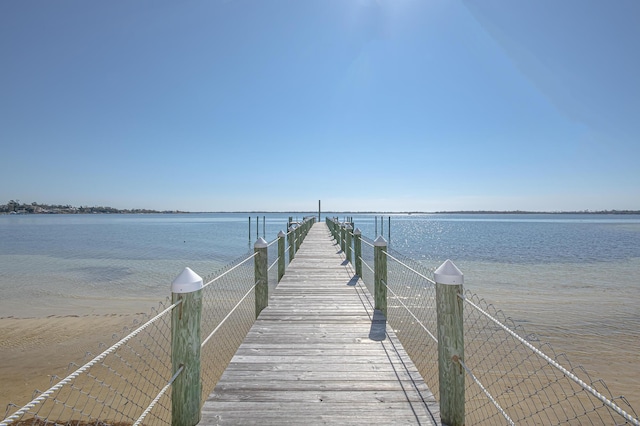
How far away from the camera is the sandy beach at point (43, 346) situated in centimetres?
587

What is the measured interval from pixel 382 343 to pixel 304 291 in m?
2.97

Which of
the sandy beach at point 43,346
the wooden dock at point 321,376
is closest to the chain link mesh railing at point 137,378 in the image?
the sandy beach at point 43,346

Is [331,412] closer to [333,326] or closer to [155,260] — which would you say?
[333,326]

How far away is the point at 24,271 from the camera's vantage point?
16.6 meters

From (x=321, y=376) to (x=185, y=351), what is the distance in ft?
5.02

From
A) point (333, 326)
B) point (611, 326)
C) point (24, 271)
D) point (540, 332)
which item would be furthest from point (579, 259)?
point (24, 271)

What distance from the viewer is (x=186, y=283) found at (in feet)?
8.87

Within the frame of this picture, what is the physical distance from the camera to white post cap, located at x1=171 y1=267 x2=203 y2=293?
8.75 ft

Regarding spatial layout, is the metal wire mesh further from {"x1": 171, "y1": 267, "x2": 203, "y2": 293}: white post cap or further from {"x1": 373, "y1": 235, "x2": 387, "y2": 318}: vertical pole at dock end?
{"x1": 171, "y1": 267, "x2": 203, "y2": 293}: white post cap

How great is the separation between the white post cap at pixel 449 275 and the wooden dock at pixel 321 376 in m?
1.21

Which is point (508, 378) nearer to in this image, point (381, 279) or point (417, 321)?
point (417, 321)

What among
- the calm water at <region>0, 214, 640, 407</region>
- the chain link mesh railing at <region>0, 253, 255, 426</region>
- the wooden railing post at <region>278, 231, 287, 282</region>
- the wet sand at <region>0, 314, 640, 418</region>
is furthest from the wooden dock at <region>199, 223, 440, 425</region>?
the calm water at <region>0, 214, 640, 407</region>

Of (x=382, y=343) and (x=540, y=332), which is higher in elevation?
(x=382, y=343)

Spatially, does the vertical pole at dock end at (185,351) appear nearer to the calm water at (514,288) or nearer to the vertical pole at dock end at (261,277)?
the vertical pole at dock end at (261,277)
